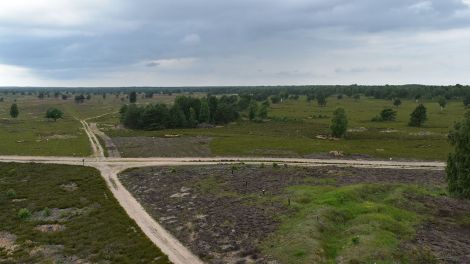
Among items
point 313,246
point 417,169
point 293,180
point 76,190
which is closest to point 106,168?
point 76,190

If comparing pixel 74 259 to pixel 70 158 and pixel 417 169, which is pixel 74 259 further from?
pixel 417 169

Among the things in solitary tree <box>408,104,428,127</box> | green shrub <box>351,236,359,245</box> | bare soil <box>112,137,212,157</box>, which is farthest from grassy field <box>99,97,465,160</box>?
green shrub <box>351,236,359,245</box>

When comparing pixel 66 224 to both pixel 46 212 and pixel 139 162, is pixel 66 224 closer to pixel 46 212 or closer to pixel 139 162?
pixel 46 212

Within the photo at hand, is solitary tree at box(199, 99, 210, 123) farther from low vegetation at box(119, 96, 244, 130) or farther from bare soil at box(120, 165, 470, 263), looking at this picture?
bare soil at box(120, 165, 470, 263)

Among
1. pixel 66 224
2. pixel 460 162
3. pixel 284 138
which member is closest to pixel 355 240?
pixel 460 162

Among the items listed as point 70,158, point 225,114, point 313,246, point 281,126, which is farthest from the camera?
point 225,114

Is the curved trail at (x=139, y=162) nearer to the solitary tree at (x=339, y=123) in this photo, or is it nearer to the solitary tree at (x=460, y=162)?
the solitary tree at (x=460, y=162)
